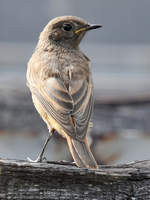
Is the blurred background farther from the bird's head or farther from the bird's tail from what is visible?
the bird's tail

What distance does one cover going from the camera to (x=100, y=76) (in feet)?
33.5

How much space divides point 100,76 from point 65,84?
5.01 meters

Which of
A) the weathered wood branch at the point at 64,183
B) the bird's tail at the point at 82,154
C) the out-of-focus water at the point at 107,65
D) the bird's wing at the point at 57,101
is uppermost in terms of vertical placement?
the weathered wood branch at the point at 64,183

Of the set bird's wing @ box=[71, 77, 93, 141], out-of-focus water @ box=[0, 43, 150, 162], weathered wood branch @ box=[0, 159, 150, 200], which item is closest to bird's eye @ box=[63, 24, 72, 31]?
bird's wing @ box=[71, 77, 93, 141]

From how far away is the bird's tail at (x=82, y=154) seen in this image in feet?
13.7

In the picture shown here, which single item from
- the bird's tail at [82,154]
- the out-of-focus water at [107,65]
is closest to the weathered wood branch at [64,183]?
the bird's tail at [82,154]

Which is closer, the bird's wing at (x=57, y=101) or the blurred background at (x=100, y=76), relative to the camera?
the bird's wing at (x=57, y=101)

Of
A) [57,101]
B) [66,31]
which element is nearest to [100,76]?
[66,31]

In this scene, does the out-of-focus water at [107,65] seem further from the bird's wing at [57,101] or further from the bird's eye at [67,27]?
the bird's wing at [57,101]

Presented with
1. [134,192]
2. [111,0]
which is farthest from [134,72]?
[134,192]

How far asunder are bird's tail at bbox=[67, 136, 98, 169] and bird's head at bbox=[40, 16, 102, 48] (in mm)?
1889

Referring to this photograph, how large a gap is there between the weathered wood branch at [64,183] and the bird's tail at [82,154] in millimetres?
764

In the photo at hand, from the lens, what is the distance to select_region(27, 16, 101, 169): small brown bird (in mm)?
4652

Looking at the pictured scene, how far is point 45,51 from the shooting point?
20.4ft
